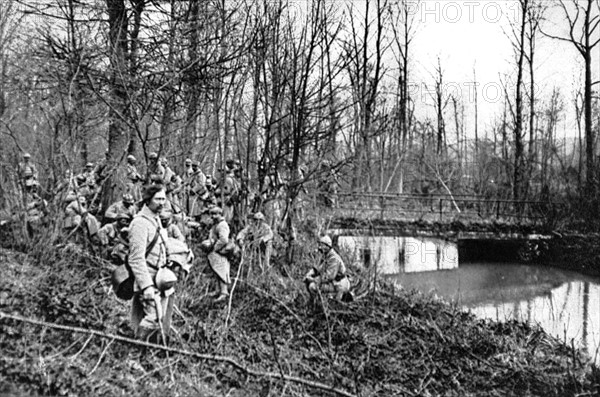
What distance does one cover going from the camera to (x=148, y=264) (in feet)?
16.9

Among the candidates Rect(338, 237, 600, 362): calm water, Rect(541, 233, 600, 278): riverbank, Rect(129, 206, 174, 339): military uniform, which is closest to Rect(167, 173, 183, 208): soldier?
Rect(129, 206, 174, 339): military uniform

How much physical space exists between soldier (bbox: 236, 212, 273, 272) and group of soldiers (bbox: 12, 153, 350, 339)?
0.5 inches

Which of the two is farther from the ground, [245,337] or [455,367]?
[245,337]

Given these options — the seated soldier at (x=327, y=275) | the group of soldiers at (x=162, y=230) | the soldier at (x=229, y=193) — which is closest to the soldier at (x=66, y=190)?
the group of soldiers at (x=162, y=230)

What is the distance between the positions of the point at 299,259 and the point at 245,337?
4406 millimetres

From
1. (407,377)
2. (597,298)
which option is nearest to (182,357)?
(407,377)

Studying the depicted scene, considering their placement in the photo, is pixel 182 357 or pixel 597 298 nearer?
pixel 182 357

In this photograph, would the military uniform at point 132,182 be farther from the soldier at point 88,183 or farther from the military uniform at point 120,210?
the military uniform at point 120,210

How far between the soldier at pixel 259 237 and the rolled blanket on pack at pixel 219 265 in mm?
1431

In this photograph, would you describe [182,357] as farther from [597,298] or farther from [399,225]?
[399,225]

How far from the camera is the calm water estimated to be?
11.8m

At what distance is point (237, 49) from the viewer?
32.6ft

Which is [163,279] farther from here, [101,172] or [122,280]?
[101,172]

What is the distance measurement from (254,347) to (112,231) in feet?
10.6
